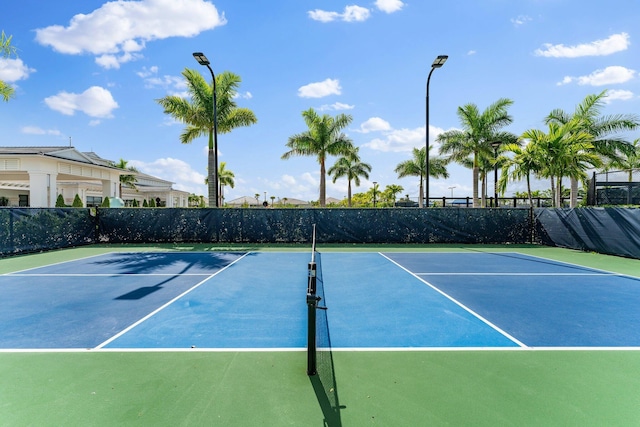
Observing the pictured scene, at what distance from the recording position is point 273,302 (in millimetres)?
6168

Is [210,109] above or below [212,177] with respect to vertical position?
above

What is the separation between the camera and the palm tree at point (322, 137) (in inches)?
1022

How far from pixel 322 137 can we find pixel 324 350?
75.9 ft

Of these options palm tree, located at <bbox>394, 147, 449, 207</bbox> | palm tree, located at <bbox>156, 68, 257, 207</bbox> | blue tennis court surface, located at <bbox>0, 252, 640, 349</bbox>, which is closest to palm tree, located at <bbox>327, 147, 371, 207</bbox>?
palm tree, located at <bbox>394, 147, 449, 207</bbox>

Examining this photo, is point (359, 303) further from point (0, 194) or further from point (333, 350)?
point (0, 194)

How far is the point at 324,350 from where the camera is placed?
13.5ft

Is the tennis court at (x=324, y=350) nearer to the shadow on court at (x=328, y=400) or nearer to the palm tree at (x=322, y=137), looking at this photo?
the shadow on court at (x=328, y=400)

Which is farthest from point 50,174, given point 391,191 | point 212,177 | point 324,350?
point 391,191

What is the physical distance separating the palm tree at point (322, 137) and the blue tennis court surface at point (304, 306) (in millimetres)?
17385

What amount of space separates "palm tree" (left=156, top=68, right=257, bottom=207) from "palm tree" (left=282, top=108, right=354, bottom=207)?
222 inches

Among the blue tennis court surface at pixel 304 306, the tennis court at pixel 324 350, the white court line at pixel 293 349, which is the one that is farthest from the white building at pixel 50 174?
the white court line at pixel 293 349

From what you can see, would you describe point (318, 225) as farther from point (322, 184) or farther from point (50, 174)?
point (50, 174)

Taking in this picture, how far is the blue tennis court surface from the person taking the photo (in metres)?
4.48

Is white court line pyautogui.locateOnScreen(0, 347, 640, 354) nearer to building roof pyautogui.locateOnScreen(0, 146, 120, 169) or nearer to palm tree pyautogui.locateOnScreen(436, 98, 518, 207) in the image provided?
building roof pyautogui.locateOnScreen(0, 146, 120, 169)
